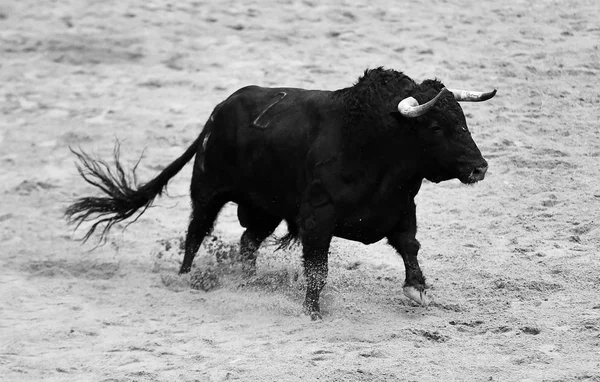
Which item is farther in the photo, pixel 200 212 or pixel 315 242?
pixel 200 212

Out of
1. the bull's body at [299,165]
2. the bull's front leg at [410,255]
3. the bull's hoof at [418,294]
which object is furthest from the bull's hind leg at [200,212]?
the bull's hoof at [418,294]

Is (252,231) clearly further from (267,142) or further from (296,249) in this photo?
(267,142)

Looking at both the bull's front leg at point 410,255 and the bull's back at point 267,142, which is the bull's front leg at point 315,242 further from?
the bull's front leg at point 410,255

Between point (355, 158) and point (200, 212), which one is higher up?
point (355, 158)

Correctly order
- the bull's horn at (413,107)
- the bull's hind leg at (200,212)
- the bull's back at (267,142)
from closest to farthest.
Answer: the bull's horn at (413,107) → the bull's back at (267,142) → the bull's hind leg at (200,212)

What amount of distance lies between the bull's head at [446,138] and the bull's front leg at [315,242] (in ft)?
2.21

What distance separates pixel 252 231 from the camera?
852cm

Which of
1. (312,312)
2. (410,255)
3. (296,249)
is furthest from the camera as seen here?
(296,249)

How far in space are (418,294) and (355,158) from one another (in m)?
0.89

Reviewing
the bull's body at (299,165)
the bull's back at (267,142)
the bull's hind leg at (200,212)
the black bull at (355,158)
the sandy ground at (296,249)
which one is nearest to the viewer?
the sandy ground at (296,249)

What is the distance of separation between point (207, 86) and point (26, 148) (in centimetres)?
176

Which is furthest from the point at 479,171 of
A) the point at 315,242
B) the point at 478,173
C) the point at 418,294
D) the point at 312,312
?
the point at 312,312

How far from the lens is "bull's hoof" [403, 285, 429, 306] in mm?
7445

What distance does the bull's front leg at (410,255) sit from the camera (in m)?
7.46
